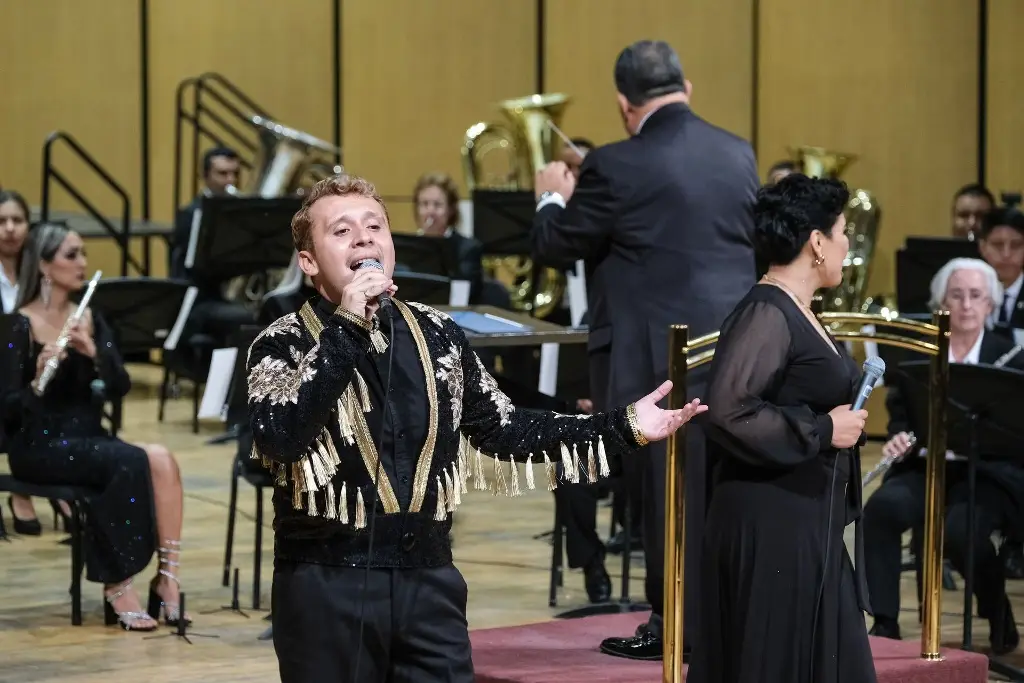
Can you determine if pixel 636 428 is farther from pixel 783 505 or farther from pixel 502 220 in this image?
pixel 502 220

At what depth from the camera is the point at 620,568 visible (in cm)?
617

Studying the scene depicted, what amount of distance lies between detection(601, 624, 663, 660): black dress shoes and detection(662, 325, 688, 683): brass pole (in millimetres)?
366

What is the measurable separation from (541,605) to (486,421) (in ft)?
9.48

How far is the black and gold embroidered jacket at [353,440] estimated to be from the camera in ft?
8.11

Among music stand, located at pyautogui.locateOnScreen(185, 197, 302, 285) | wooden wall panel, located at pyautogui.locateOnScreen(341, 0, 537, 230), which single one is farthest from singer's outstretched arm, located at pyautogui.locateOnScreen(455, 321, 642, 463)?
wooden wall panel, located at pyautogui.locateOnScreen(341, 0, 537, 230)

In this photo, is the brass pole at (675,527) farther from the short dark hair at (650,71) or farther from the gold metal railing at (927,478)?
the short dark hair at (650,71)

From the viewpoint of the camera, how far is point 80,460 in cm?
538

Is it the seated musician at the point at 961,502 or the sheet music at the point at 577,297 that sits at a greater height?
the sheet music at the point at 577,297

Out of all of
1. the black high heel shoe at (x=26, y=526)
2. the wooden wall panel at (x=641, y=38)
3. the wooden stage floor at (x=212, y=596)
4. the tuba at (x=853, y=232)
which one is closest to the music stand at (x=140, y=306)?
the wooden stage floor at (x=212, y=596)

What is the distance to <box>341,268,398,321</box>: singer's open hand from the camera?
2424mm

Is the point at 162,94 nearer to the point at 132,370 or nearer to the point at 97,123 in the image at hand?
the point at 97,123

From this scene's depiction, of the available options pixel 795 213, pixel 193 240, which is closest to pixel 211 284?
pixel 193 240

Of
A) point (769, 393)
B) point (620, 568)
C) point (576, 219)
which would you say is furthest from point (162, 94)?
point (769, 393)

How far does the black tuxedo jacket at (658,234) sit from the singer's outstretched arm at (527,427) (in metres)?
1.45
